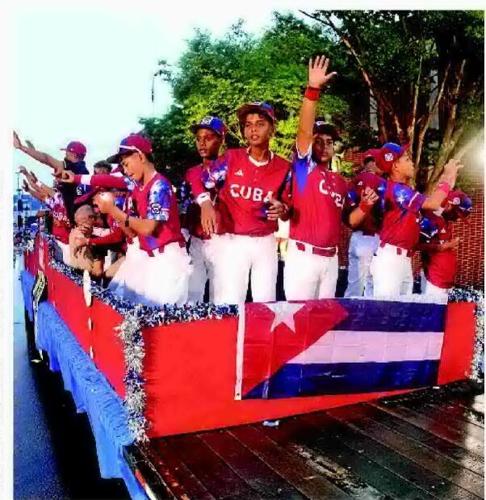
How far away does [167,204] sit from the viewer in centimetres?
250

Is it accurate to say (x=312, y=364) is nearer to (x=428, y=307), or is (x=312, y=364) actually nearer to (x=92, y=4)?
(x=428, y=307)

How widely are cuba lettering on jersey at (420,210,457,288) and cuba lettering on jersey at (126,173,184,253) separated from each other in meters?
1.76

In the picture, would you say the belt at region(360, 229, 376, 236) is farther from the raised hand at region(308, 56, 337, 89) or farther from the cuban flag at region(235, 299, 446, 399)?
the raised hand at region(308, 56, 337, 89)

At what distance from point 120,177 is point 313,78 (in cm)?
150

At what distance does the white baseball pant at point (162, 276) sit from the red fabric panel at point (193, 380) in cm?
57

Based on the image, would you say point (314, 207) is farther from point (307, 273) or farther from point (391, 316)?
point (391, 316)

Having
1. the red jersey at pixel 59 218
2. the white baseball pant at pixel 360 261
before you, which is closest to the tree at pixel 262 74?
the red jersey at pixel 59 218

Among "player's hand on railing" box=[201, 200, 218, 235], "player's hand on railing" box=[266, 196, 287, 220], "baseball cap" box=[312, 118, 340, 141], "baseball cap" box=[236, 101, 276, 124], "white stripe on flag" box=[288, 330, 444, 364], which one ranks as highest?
"baseball cap" box=[236, 101, 276, 124]

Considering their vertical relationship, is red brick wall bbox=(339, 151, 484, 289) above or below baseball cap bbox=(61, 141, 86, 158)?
below

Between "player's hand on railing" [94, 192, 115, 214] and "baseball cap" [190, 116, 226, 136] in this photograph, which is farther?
"baseball cap" [190, 116, 226, 136]

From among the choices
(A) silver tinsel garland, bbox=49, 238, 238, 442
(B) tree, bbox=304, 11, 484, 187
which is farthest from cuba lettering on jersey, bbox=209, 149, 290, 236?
(B) tree, bbox=304, 11, 484, 187

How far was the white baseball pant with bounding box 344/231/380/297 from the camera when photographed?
4027 millimetres

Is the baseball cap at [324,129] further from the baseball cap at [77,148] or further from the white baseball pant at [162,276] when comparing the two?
the baseball cap at [77,148]

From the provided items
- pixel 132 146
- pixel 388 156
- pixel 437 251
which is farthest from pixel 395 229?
pixel 132 146
